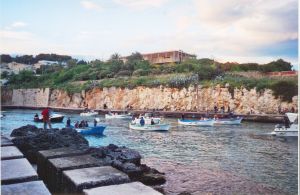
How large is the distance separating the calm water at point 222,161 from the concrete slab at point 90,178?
5.26m

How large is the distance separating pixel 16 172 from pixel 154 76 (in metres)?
59.8

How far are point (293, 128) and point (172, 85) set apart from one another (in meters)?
32.2

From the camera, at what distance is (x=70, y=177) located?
221 inches

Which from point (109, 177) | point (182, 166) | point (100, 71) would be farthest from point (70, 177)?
point (100, 71)

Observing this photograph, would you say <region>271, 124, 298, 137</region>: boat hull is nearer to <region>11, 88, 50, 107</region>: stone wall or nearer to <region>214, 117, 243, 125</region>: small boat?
<region>214, 117, 243, 125</region>: small boat

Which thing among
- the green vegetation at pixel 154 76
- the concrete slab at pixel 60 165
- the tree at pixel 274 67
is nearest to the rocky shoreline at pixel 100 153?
the concrete slab at pixel 60 165

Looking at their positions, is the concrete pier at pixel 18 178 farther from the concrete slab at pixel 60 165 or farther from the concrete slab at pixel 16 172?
the concrete slab at pixel 60 165

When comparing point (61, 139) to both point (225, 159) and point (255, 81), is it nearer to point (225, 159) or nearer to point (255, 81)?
point (225, 159)

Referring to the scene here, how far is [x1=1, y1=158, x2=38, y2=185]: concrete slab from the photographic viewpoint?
16.6 ft

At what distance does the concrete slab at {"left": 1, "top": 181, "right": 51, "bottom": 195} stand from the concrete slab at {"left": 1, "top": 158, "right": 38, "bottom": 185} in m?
0.24

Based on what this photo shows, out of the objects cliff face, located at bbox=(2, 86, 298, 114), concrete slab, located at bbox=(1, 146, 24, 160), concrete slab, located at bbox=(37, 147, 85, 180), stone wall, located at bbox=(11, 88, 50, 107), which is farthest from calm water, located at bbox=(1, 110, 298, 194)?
stone wall, located at bbox=(11, 88, 50, 107)

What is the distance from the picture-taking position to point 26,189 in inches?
182

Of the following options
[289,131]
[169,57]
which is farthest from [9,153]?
[169,57]

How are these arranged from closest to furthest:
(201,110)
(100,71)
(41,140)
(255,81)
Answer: (41,140) < (255,81) < (201,110) < (100,71)
